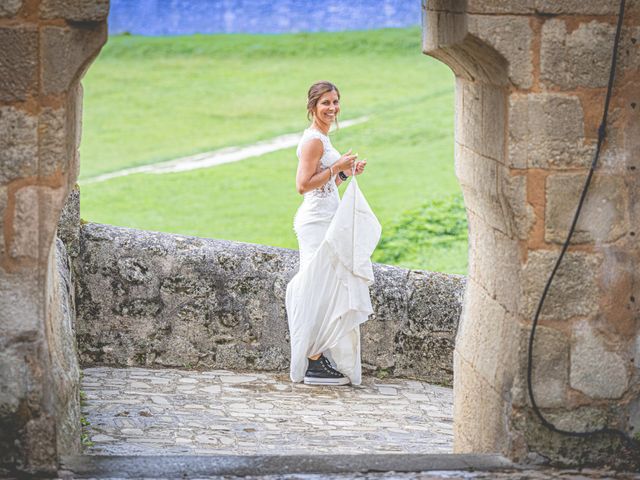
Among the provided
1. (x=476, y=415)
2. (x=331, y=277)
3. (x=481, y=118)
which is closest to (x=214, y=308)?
(x=331, y=277)

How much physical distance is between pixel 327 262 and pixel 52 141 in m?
3.25

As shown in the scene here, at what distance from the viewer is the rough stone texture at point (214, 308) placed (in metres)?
7.40

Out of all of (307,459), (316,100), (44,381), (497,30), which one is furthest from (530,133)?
(316,100)

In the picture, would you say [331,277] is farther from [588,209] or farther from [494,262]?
[588,209]

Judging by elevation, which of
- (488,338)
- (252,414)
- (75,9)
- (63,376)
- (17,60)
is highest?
(75,9)

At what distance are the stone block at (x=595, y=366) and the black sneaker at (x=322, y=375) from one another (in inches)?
117

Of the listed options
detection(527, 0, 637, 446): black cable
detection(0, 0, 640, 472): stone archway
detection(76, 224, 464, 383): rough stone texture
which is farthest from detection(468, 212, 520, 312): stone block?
detection(76, 224, 464, 383): rough stone texture

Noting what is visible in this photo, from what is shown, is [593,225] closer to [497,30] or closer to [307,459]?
[497,30]

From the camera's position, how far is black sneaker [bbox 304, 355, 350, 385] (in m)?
7.36

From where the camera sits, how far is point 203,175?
18312 millimetres

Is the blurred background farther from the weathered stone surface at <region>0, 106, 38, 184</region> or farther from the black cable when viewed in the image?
the weathered stone surface at <region>0, 106, 38, 184</region>

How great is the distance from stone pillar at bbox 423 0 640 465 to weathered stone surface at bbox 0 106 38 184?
1.57m

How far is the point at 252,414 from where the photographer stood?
654cm

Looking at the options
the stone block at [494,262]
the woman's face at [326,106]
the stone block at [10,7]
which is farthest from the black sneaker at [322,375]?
the stone block at [10,7]
